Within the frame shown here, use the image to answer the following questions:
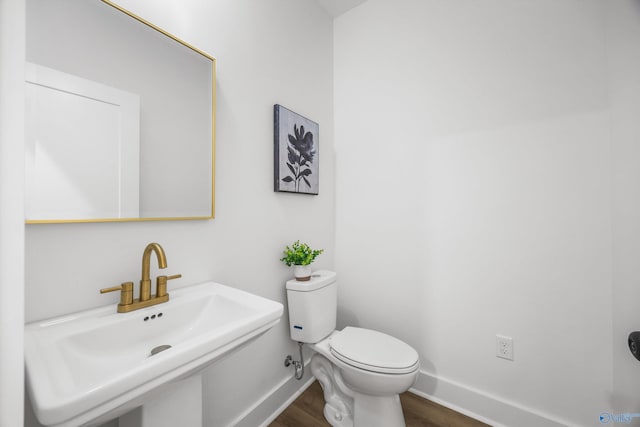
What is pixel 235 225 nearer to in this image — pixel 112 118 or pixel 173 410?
pixel 112 118

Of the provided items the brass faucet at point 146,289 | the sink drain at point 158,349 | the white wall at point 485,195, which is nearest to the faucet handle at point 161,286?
the brass faucet at point 146,289

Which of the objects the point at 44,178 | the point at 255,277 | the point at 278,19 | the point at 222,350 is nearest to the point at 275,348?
the point at 255,277

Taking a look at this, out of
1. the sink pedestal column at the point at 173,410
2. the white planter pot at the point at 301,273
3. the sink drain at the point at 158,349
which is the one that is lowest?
the sink pedestal column at the point at 173,410

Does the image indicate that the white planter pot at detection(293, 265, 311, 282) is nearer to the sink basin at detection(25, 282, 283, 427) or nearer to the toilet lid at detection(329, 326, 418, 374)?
the toilet lid at detection(329, 326, 418, 374)

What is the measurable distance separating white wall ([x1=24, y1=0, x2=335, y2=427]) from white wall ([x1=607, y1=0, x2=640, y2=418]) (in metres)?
1.47

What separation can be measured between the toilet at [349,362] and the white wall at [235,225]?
0.18 metres

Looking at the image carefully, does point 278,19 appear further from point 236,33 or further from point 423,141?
point 423,141

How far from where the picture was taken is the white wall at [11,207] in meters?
0.26

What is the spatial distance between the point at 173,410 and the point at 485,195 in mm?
1640

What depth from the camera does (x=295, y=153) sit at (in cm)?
154

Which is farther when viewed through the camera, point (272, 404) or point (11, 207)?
point (272, 404)

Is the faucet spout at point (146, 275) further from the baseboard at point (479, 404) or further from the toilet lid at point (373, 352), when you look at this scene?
the baseboard at point (479, 404)

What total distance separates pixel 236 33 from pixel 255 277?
1.21 meters

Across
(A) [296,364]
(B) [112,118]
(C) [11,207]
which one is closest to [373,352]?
(A) [296,364]
